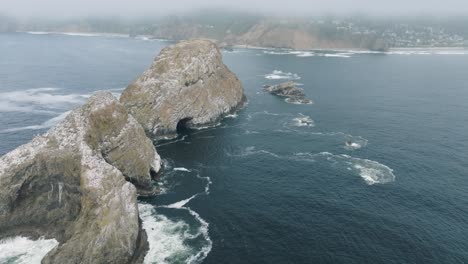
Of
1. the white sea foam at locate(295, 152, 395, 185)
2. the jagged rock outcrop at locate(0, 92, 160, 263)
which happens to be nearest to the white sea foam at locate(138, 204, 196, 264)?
the jagged rock outcrop at locate(0, 92, 160, 263)

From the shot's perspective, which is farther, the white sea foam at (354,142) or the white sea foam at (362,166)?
the white sea foam at (354,142)

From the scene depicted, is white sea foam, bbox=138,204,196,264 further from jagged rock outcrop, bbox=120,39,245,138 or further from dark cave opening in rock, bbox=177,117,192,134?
dark cave opening in rock, bbox=177,117,192,134

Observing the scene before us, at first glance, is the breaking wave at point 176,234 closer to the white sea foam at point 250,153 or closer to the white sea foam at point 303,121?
the white sea foam at point 250,153

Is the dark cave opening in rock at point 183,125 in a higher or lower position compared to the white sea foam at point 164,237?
higher

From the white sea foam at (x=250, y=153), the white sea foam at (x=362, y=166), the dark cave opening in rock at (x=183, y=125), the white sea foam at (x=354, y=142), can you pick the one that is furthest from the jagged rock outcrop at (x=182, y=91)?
the white sea foam at (x=354, y=142)

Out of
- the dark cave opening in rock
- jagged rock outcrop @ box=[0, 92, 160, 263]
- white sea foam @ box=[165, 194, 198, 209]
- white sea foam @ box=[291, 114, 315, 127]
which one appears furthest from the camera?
white sea foam @ box=[291, 114, 315, 127]

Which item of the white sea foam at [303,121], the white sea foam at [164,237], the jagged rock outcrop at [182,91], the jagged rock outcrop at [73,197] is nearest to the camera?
the jagged rock outcrop at [73,197]

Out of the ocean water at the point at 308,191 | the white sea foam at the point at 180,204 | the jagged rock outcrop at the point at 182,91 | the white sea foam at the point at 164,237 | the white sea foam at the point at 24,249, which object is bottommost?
the white sea foam at the point at 24,249
